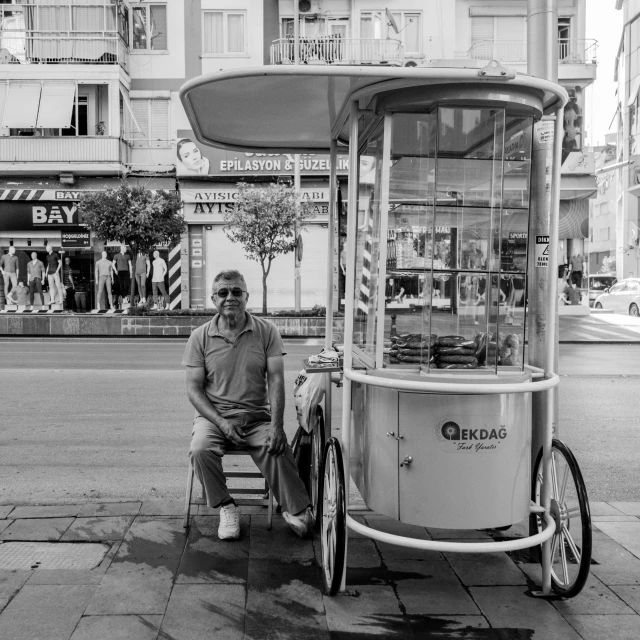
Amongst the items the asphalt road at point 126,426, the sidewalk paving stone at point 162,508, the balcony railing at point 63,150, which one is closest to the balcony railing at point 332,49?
the balcony railing at point 63,150

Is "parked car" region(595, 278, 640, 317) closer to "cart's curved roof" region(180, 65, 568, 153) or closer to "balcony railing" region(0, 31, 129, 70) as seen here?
"balcony railing" region(0, 31, 129, 70)

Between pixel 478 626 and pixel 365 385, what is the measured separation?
1.26 metres

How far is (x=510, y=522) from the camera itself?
151 inches

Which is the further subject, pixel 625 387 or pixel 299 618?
pixel 625 387

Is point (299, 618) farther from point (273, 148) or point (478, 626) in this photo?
point (273, 148)

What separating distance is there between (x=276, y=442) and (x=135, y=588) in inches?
45.0

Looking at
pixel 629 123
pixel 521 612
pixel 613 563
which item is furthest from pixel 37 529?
pixel 629 123

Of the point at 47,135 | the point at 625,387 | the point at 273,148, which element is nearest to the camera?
the point at 273,148

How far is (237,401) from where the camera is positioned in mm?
4852

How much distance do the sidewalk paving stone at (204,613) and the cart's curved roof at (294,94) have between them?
2.42 metres

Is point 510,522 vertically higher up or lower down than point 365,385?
lower down

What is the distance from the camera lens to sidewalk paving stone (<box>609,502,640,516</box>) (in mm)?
5287

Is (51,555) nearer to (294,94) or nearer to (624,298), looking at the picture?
(294,94)

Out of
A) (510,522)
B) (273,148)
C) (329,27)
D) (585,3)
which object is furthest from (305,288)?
(510,522)
